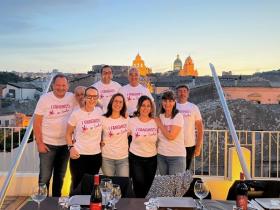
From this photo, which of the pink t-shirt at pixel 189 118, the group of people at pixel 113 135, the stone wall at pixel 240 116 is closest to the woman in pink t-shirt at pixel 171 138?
the group of people at pixel 113 135

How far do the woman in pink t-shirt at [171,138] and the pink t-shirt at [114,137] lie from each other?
0.37m

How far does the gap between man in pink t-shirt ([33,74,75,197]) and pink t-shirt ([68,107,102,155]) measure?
308 millimetres

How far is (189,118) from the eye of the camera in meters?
4.47

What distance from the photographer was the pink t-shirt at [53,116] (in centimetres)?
422

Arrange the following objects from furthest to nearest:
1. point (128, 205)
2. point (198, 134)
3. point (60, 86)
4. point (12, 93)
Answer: point (12, 93), point (198, 134), point (60, 86), point (128, 205)

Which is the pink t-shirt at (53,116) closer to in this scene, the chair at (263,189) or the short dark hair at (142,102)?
the short dark hair at (142,102)

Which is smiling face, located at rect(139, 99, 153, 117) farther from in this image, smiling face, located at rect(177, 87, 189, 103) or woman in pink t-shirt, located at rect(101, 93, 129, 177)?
smiling face, located at rect(177, 87, 189, 103)

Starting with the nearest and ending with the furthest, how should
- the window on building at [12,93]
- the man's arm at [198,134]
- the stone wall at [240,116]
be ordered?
the man's arm at [198,134] < the stone wall at [240,116] < the window on building at [12,93]

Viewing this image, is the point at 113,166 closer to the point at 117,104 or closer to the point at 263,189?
the point at 117,104

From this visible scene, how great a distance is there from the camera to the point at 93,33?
1769cm

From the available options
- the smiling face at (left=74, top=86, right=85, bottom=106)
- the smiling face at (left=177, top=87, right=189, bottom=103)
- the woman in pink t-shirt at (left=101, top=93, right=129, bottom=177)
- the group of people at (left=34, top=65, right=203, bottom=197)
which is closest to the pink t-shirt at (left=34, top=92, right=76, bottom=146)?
the group of people at (left=34, top=65, right=203, bottom=197)

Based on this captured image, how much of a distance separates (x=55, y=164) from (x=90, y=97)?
951mm

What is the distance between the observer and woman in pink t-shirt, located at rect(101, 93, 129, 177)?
13.1ft

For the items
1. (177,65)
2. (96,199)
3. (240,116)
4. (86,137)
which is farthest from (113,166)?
(177,65)
